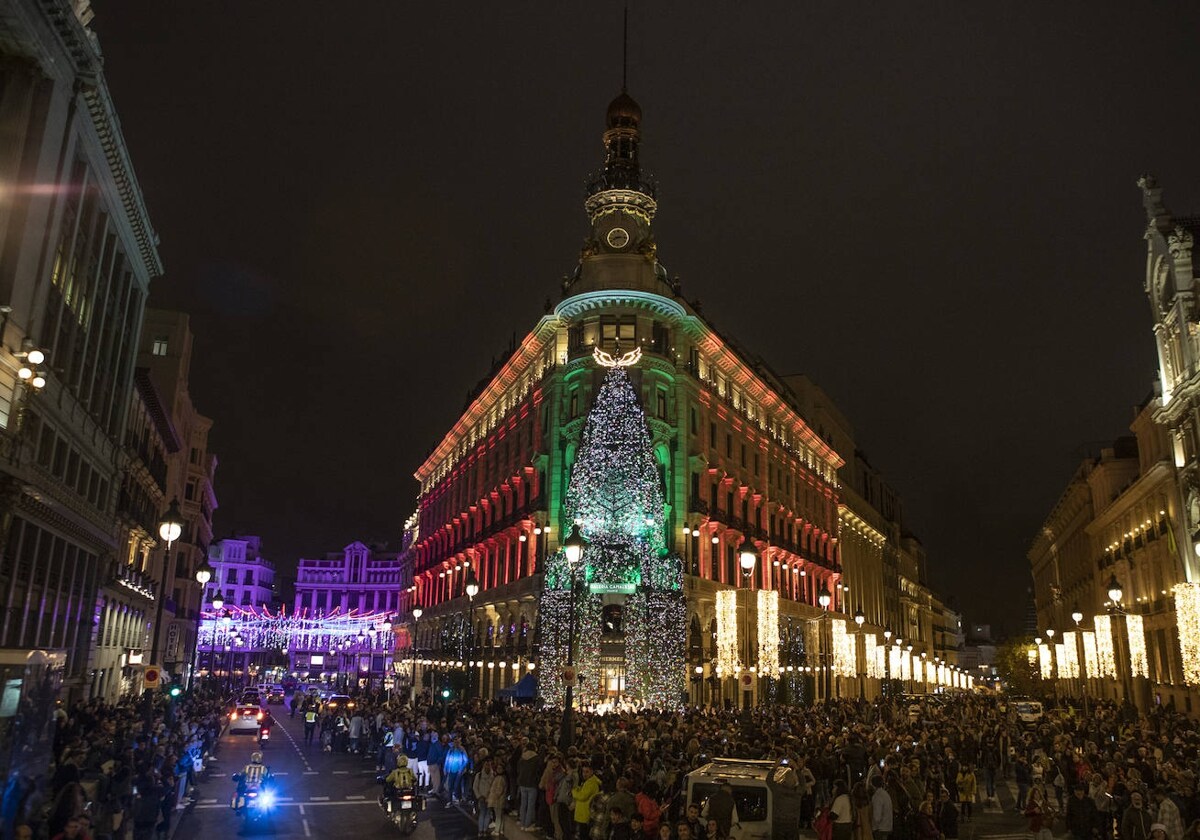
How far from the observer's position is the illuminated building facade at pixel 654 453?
49094mm

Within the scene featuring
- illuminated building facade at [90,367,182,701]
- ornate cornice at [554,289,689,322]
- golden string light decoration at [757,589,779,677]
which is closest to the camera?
golden string light decoration at [757,589,779,677]

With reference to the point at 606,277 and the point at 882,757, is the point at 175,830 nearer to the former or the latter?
the point at 882,757

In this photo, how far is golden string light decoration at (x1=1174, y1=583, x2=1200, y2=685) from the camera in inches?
1425

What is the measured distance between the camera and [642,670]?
43031 mm

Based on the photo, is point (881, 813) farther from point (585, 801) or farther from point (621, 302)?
point (621, 302)

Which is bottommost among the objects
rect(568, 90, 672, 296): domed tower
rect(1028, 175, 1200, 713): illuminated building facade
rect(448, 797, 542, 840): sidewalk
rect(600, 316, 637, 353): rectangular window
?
rect(448, 797, 542, 840): sidewalk

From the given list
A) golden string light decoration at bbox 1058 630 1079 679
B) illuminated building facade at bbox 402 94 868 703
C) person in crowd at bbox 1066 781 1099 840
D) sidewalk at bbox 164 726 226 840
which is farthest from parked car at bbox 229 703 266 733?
golden string light decoration at bbox 1058 630 1079 679

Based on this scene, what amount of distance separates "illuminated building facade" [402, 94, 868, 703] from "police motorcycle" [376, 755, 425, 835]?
22.3 metres

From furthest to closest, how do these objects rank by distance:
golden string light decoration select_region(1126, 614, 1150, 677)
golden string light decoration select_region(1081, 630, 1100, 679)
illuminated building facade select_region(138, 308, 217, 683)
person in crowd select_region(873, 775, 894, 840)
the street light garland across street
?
the street light garland across street, illuminated building facade select_region(138, 308, 217, 683), golden string light decoration select_region(1081, 630, 1100, 679), golden string light decoration select_region(1126, 614, 1150, 677), person in crowd select_region(873, 775, 894, 840)

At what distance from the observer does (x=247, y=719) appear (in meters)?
43.1

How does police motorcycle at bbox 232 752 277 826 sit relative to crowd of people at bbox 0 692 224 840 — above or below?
below

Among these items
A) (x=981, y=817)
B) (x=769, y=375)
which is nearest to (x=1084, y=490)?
(x=769, y=375)

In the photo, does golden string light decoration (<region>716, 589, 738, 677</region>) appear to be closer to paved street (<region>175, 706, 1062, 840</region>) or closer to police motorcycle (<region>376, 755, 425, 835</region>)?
paved street (<region>175, 706, 1062, 840</region>)

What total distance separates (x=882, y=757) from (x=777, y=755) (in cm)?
337
